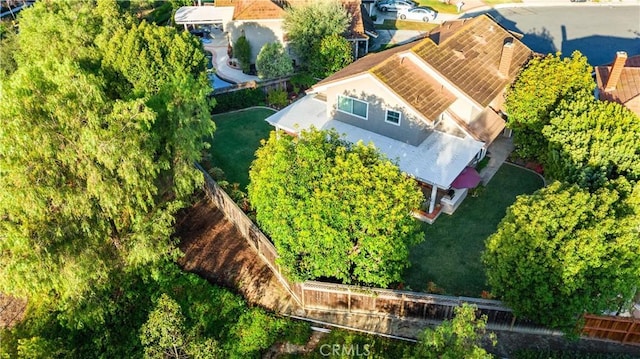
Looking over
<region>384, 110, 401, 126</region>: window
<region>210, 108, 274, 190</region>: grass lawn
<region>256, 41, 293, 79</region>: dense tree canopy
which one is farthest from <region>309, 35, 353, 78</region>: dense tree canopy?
<region>384, 110, 401, 126</region>: window

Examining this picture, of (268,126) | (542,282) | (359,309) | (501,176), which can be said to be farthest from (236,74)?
(542,282)

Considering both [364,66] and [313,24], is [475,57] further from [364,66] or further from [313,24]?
[313,24]

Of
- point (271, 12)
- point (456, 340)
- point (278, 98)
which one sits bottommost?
point (278, 98)

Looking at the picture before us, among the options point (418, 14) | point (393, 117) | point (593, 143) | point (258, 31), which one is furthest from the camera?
point (418, 14)

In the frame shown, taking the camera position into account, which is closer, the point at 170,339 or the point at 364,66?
the point at 170,339

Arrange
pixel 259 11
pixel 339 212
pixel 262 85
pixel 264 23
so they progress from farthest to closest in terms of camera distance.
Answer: pixel 264 23
pixel 259 11
pixel 262 85
pixel 339 212

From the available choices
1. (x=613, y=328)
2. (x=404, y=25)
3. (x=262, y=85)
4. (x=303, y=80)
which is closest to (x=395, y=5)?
(x=404, y=25)

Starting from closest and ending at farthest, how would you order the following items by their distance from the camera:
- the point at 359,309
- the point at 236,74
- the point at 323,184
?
the point at 323,184
the point at 359,309
the point at 236,74

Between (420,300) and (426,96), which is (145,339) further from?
(426,96)
